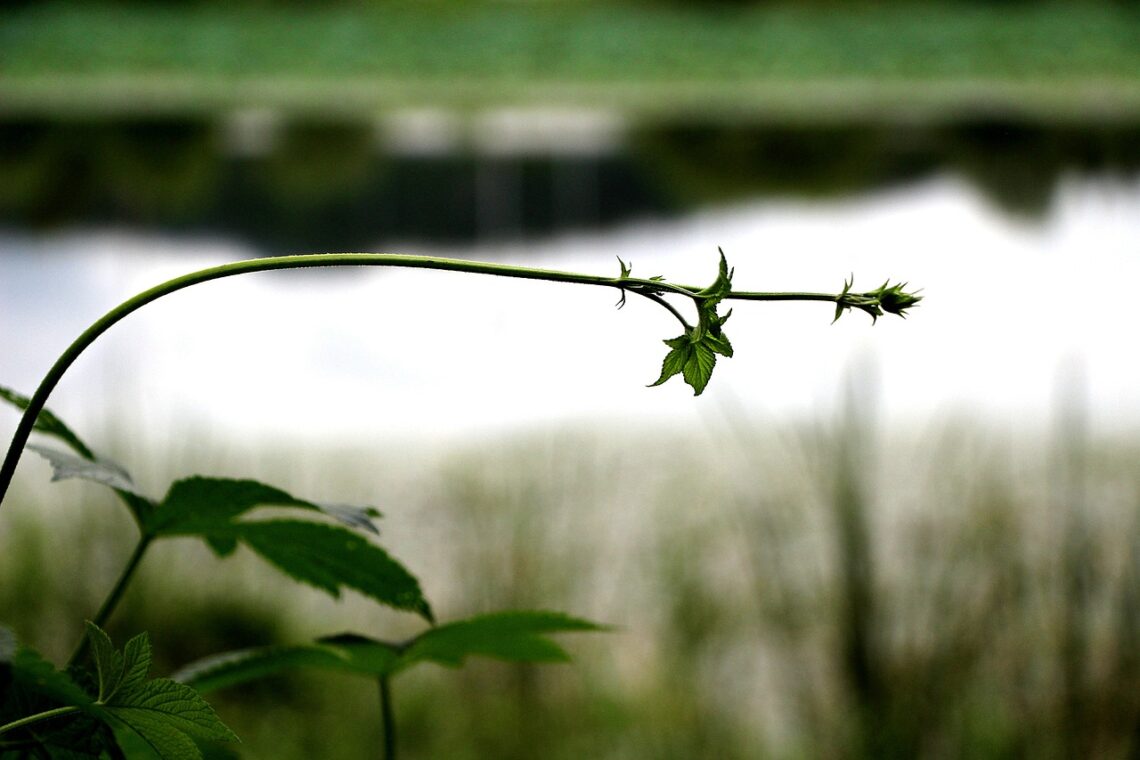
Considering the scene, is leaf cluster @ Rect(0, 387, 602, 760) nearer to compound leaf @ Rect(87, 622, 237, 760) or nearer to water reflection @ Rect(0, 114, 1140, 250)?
compound leaf @ Rect(87, 622, 237, 760)

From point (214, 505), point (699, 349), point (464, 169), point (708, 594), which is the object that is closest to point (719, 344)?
point (699, 349)

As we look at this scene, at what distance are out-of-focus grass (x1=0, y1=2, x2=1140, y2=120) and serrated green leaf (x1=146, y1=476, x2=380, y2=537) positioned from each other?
2255 mm

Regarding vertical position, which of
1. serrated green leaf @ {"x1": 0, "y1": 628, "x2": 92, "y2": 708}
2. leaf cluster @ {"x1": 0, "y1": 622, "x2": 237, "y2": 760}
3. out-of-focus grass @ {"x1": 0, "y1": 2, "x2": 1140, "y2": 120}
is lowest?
leaf cluster @ {"x1": 0, "y1": 622, "x2": 237, "y2": 760}

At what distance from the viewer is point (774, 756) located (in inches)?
50.1

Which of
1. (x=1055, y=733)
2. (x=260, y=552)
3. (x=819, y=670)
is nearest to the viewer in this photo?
(x=260, y=552)

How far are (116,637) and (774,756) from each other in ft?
3.03

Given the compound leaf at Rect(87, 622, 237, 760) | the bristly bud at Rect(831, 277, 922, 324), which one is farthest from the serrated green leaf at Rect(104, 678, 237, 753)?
the bristly bud at Rect(831, 277, 922, 324)

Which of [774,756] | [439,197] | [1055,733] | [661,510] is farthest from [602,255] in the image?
[1055,733]

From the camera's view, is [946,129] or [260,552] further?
[946,129]

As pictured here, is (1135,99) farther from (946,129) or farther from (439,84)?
(439,84)

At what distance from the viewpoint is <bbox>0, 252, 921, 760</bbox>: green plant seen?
116 millimetres

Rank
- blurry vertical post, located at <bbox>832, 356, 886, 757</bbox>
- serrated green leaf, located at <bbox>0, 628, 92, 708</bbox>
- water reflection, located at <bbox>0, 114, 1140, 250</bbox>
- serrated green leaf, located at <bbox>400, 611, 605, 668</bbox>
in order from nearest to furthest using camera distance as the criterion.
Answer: serrated green leaf, located at <bbox>0, 628, 92, 708</bbox>, serrated green leaf, located at <bbox>400, 611, 605, 668</bbox>, blurry vertical post, located at <bbox>832, 356, 886, 757</bbox>, water reflection, located at <bbox>0, 114, 1140, 250</bbox>

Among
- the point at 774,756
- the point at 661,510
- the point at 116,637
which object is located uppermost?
the point at 661,510

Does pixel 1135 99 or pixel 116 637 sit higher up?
pixel 1135 99
